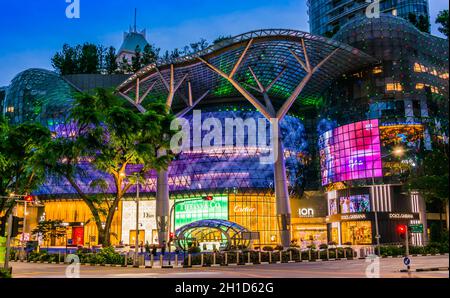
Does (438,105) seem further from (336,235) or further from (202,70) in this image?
(202,70)

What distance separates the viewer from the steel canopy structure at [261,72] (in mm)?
55750

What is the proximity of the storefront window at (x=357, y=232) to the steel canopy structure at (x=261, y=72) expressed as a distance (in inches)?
593

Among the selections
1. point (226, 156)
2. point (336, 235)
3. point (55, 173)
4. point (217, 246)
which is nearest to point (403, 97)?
point (336, 235)

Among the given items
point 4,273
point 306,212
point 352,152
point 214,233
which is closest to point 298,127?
point 306,212

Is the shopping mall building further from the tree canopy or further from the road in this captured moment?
the road

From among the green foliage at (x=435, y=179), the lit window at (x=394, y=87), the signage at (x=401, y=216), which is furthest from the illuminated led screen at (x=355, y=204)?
the lit window at (x=394, y=87)

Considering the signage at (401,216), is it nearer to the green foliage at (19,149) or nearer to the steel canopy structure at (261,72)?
the steel canopy structure at (261,72)

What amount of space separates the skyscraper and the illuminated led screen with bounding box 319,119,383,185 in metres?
33.0

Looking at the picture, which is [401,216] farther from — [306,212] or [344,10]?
[344,10]

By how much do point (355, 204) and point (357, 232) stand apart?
153 inches

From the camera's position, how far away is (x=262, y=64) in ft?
221

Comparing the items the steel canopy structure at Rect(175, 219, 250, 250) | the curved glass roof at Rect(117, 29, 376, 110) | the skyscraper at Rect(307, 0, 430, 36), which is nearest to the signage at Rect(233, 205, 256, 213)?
the steel canopy structure at Rect(175, 219, 250, 250)

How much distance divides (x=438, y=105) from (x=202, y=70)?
33192 mm

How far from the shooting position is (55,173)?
123 feet
